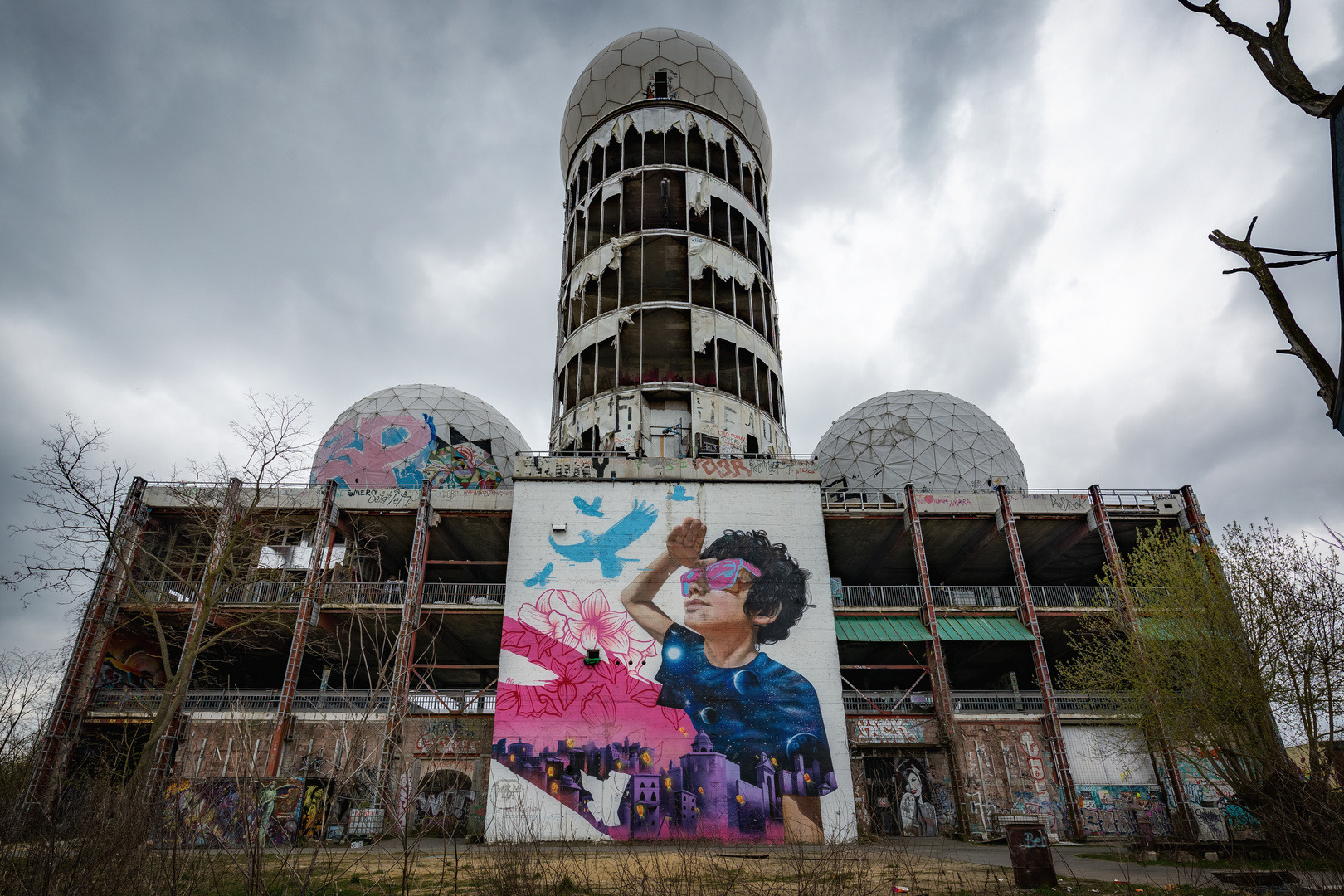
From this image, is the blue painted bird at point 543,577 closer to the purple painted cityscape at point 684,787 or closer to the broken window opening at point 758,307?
the purple painted cityscape at point 684,787

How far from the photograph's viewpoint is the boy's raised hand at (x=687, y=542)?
27.1m

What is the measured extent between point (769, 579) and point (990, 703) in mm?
9827

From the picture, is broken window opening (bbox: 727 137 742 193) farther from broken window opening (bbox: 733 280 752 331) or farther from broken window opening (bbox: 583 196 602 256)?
broken window opening (bbox: 583 196 602 256)

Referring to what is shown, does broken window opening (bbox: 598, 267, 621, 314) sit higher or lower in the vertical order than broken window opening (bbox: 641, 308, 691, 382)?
higher

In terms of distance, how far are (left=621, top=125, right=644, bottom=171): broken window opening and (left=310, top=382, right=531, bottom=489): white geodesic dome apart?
15.5 meters

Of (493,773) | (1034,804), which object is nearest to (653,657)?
(493,773)

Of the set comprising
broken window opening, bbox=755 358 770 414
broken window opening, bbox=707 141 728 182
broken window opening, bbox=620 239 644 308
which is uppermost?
broken window opening, bbox=707 141 728 182

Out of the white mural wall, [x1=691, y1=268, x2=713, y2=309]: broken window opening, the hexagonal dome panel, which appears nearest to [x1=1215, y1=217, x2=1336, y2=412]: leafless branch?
the white mural wall

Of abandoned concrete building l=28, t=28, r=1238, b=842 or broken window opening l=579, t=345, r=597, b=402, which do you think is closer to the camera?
abandoned concrete building l=28, t=28, r=1238, b=842

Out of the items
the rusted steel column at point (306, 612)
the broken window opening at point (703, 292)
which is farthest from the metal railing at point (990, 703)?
the rusted steel column at point (306, 612)

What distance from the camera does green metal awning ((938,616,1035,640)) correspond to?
28.1m

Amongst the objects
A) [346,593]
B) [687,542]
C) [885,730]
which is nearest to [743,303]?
[687,542]

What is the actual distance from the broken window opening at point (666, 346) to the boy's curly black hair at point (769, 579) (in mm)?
10427

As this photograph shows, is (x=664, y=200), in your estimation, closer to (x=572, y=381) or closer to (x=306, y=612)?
(x=572, y=381)
